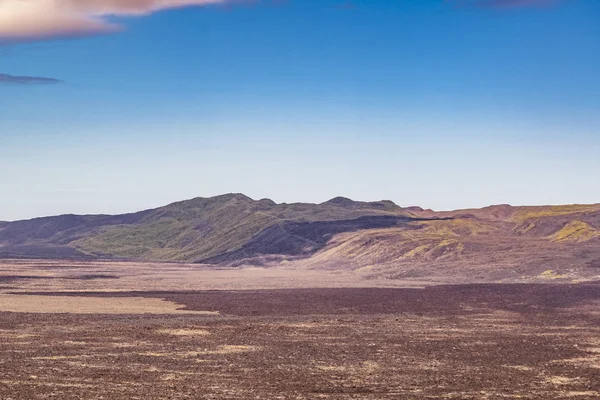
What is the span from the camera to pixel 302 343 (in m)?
43.3

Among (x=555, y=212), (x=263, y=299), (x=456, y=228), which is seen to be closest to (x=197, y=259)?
(x=456, y=228)

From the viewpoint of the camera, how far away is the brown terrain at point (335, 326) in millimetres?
31516

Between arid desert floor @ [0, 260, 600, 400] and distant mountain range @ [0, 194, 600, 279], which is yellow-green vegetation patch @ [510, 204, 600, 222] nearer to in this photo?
distant mountain range @ [0, 194, 600, 279]

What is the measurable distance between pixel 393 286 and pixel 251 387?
5730 cm

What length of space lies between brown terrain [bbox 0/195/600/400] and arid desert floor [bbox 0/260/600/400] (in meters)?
0.12

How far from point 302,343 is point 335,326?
26.2 feet

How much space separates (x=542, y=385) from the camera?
105 feet

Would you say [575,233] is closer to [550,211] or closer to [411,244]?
[411,244]

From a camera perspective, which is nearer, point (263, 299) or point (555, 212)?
point (263, 299)

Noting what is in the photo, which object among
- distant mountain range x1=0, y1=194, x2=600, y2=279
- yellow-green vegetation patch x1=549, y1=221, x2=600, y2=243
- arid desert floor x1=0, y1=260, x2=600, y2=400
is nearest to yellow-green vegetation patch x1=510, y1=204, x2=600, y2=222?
distant mountain range x1=0, y1=194, x2=600, y2=279

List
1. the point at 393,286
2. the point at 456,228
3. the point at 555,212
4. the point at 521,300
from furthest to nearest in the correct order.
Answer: the point at 555,212 < the point at 456,228 < the point at 393,286 < the point at 521,300

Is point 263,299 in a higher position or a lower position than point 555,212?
lower

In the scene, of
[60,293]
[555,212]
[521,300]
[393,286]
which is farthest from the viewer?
[555,212]

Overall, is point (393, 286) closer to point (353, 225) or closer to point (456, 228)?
point (456, 228)
